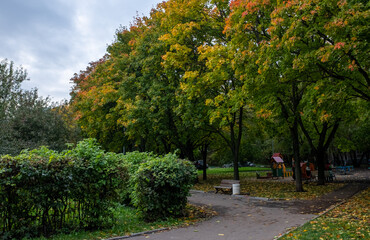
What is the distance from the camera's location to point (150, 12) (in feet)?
75.7

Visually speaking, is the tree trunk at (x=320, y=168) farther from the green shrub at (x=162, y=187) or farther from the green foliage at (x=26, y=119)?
the green foliage at (x=26, y=119)

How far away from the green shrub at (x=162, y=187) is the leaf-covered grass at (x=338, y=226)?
11.3ft

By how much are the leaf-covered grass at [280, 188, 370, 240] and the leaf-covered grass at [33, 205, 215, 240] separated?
3.10m

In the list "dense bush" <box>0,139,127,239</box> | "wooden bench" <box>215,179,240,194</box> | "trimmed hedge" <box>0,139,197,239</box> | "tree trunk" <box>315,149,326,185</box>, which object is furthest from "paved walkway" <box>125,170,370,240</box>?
"tree trunk" <box>315,149,326,185</box>

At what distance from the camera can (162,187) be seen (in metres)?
8.77

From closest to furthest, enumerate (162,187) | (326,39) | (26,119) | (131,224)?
(131,224)
(162,187)
(326,39)
(26,119)

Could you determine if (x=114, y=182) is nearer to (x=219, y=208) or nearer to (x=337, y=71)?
(x=219, y=208)

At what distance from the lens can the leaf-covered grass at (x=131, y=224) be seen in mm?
6738

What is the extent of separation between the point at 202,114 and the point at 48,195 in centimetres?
1204

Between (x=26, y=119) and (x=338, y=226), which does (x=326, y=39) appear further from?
(x=26, y=119)

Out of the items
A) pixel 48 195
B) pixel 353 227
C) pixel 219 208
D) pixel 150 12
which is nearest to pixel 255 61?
pixel 219 208

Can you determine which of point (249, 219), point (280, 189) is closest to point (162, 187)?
point (249, 219)

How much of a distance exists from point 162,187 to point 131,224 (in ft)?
Result: 4.62

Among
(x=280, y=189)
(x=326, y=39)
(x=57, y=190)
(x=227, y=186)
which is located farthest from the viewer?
(x=280, y=189)
